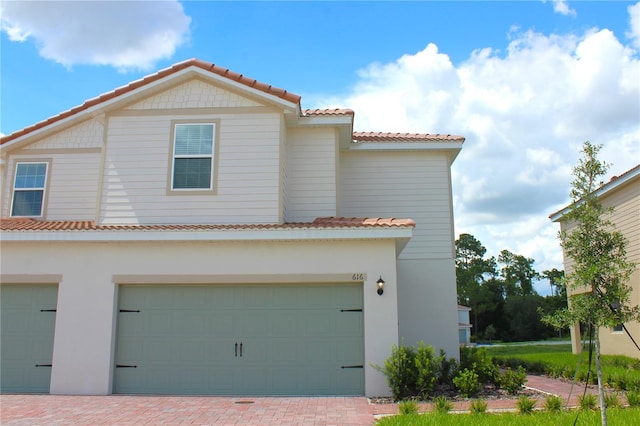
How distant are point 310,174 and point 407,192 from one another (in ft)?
10.7

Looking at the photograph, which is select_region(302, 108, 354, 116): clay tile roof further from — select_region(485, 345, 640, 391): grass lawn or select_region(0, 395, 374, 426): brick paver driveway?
select_region(485, 345, 640, 391): grass lawn

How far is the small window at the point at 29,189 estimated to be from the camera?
587 inches

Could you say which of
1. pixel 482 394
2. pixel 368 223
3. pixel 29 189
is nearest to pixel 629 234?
pixel 482 394

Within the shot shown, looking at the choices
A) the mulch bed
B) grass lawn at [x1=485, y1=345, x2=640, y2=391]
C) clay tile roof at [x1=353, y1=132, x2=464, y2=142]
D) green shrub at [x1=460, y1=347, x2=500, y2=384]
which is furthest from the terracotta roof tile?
grass lawn at [x1=485, y1=345, x2=640, y2=391]

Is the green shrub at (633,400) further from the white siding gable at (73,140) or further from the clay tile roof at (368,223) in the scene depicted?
the white siding gable at (73,140)

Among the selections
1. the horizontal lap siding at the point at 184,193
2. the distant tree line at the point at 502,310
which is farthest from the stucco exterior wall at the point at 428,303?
the distant tree line at the point at 502,310

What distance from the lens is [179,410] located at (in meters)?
9.72

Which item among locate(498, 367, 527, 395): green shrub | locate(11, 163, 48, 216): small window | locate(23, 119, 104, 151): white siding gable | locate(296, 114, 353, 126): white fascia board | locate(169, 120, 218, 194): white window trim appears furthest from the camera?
locate(23, 119, 104, 151): white siding gable

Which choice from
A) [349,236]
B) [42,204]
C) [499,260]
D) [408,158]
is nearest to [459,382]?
[349,236]

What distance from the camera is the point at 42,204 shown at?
48.8 ft

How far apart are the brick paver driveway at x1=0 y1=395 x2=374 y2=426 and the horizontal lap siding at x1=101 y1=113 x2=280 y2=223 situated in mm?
4124

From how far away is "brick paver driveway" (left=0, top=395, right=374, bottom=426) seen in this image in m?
8.77

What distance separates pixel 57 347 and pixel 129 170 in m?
4.35

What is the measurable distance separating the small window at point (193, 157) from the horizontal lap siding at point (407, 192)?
4338 millimetres
